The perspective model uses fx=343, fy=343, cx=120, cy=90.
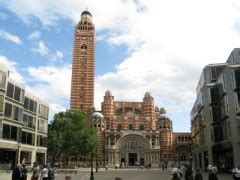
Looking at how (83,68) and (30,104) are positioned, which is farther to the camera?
(83,68)

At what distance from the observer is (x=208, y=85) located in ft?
159

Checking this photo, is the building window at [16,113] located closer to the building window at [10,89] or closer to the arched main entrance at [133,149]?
the building window at [10,89]

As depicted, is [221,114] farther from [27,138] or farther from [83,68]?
[83,68]

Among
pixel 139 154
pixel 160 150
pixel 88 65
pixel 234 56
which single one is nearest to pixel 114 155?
pixel 139 154

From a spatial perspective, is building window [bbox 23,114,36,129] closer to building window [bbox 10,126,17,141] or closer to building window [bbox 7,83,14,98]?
building window [bbox 10,126,17,141]

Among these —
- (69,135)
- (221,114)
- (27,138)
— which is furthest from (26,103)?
(221,114)

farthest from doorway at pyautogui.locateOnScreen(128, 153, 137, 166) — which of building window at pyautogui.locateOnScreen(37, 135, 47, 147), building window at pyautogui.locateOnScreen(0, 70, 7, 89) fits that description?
building window at pyautogui.locateOnScreen(0, 70, 7, 89)

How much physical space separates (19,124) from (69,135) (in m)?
23.3

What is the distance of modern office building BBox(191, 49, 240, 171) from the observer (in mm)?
38812

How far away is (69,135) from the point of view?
2724 inches

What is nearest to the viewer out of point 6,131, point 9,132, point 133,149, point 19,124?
point 6,131

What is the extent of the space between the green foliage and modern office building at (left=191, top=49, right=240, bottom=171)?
83.7 ft

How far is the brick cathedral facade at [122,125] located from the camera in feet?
330

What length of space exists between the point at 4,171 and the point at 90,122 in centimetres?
6309
